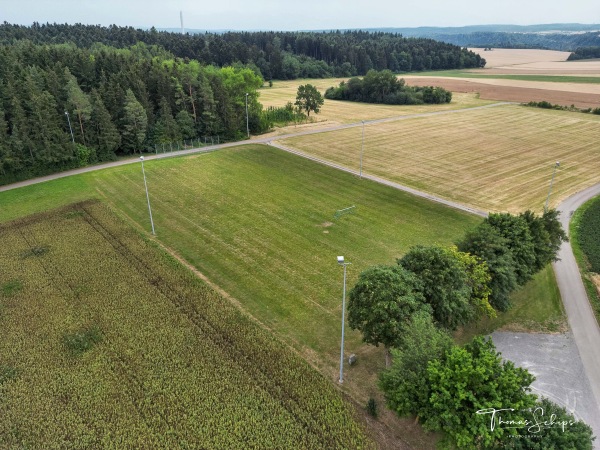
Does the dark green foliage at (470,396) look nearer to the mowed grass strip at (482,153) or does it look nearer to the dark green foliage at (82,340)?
the dark green foliage at (82,340)

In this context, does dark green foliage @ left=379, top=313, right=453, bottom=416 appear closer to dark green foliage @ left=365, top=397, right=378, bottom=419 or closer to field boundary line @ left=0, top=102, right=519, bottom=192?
dark green foliage @ left=365, top=397, right=378, bottom=419

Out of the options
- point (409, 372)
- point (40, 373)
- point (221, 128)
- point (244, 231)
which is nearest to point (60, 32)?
point (221, 128)

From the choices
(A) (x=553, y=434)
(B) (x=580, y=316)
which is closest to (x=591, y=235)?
(B) (x=580, y=316)

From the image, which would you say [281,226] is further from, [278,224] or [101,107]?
[101,107]

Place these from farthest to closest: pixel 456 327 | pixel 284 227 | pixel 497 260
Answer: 1. pixel 284 227
2. pixel 497 260
3. pixel 456 327

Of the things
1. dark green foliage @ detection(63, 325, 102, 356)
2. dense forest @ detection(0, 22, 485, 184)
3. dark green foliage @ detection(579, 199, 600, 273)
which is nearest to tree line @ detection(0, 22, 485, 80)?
dense forest @ detection(0, 22, 485, 184)
